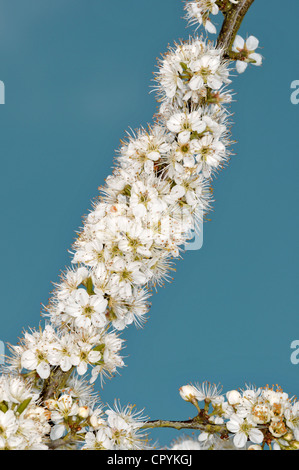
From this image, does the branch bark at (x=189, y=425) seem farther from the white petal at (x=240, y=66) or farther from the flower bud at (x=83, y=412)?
the white petal at (x=240, y=66)

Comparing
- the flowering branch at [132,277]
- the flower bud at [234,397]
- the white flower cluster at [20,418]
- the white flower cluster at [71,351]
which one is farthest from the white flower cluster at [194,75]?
the white flower cluster at [20,418]

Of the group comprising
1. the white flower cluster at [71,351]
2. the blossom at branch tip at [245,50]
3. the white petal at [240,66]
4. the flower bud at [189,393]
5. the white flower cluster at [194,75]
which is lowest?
the flower bud at [189,393]

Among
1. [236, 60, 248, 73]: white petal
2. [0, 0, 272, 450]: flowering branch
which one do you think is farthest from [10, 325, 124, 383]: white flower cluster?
[236, 60, 248, 73]: white petal

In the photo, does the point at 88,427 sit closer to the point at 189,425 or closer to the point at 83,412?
the point at 83,412

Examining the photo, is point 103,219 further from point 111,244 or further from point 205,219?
point 205,219

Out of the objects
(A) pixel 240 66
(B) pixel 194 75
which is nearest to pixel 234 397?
(B) pixel 194 75
